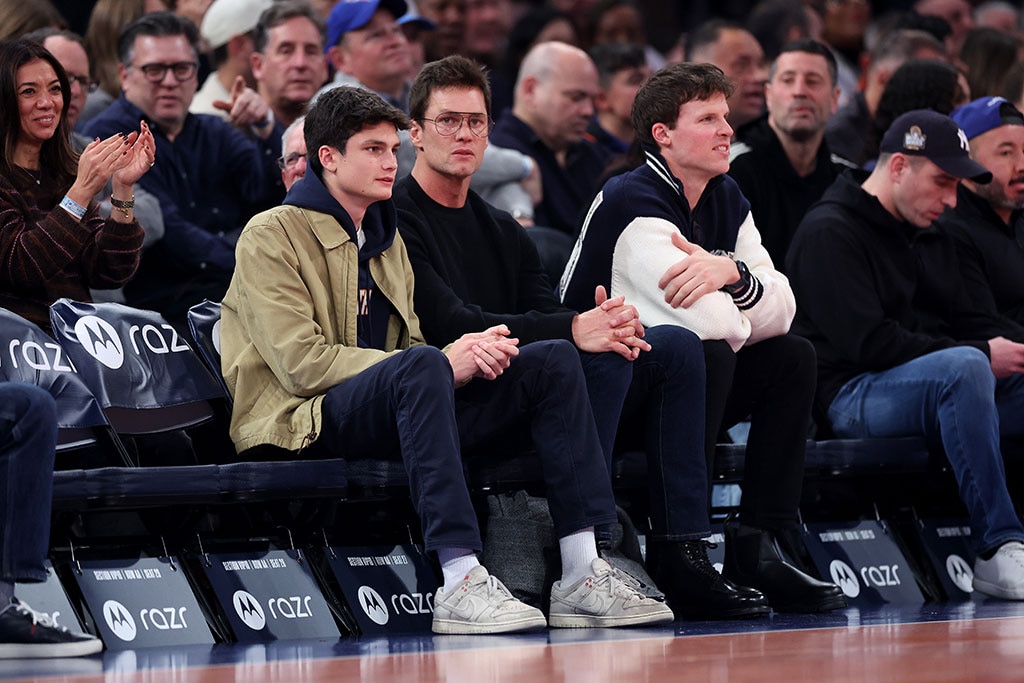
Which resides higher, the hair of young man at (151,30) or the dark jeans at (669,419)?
the hair of young man at (151,30)

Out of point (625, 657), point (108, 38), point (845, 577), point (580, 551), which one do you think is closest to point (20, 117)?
point (580, 551)

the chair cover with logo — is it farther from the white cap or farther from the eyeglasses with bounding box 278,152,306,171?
the white cap

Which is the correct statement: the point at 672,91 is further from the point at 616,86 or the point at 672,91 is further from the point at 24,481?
the point at 616,86

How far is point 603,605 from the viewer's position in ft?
14.5

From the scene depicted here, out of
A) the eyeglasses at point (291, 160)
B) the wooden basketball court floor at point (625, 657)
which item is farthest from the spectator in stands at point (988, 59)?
the wooden basketball court floor at point (625, 657)

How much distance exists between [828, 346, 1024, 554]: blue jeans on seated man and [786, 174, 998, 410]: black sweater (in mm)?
90

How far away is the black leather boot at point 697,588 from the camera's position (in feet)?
15.3

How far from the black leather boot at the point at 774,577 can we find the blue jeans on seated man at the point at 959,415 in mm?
658

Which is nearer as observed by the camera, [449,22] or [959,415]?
[959,415]

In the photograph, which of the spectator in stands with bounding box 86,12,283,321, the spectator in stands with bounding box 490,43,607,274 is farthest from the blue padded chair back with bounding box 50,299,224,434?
the spectator in stands with bounding box 490,43,607,274

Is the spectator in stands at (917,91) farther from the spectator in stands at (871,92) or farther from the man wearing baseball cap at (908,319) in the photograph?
the man wearing baseball cap at (908,319)

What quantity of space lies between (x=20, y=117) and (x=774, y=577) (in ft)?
8.39

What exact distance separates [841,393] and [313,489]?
2099 mm

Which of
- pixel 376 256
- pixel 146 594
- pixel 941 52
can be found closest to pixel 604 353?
pixel 376 256
